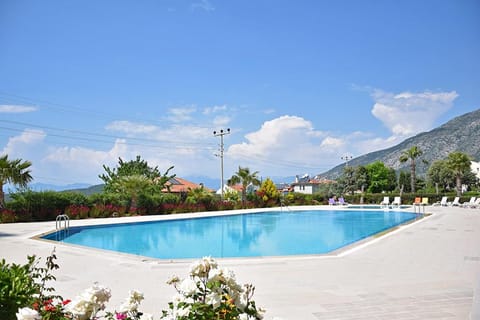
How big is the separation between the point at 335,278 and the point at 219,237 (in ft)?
29.6

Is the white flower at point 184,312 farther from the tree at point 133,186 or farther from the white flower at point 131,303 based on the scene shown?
the tree at point 133,186

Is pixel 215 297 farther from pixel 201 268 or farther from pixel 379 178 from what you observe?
pixel 379 178

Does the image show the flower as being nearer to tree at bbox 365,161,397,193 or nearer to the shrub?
the shrub

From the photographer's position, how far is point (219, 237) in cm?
1464

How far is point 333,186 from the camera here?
42.5 meters

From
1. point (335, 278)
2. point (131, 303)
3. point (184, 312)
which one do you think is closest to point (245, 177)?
point (335, 278)

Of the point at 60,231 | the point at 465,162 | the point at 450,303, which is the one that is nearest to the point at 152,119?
the point at 60,231

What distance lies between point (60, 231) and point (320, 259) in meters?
Answer: 9.86

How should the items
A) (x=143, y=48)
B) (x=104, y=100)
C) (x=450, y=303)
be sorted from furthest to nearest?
1. (x=104, y=100)
2. (x=143, y=48)
3. (x=450, y=303)

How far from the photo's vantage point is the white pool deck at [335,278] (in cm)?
436

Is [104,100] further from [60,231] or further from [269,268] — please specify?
[269,268]

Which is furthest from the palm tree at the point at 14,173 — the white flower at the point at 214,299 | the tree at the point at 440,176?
the tree at the point at 440,176

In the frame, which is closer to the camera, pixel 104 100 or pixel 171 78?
pixel 171 78

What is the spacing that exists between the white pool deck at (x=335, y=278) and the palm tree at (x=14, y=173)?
8149 millimetres
